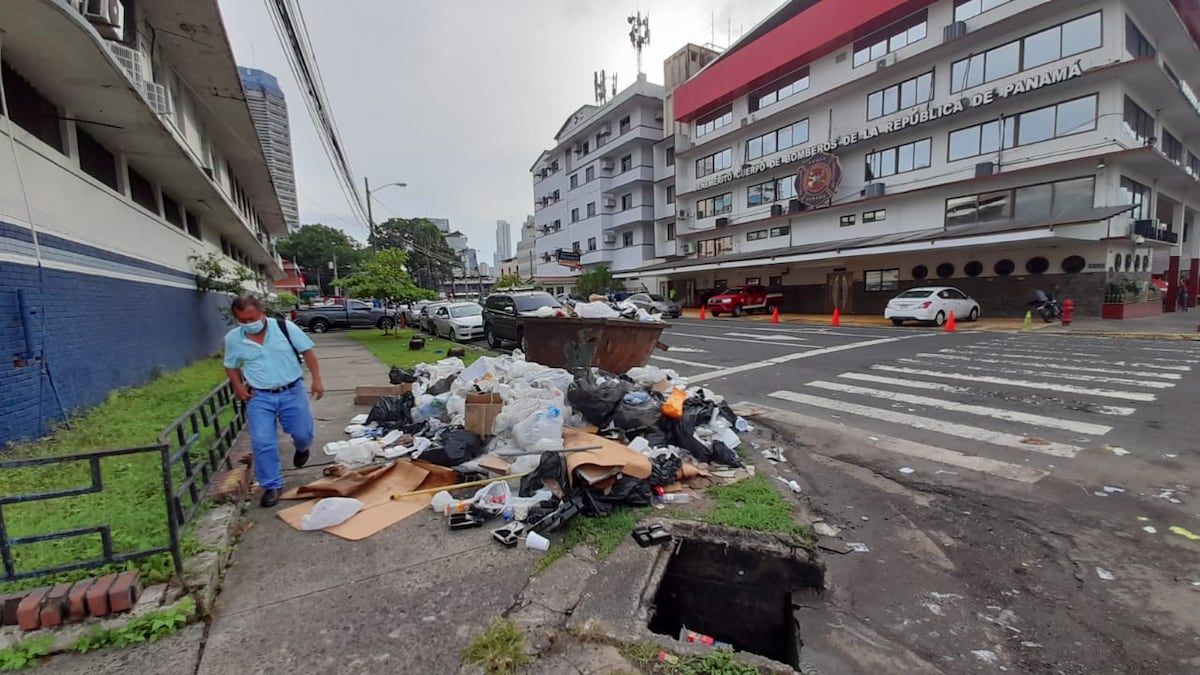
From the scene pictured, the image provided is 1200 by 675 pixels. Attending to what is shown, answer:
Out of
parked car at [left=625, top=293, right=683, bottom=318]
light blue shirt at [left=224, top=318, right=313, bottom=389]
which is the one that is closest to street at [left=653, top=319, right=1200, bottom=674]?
light blue shirt at [left=224, top=318, right=313, bottom=389]

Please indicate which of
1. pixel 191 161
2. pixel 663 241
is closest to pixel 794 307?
pixel 663 241

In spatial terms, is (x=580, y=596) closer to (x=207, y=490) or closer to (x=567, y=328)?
(x=207, y=490)

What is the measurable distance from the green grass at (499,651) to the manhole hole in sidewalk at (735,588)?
103 cm

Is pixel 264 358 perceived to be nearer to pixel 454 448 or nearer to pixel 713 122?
pixel 454 448

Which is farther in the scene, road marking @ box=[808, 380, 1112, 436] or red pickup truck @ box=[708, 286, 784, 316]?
red pickup truck @ box=[708, 286, 784, 316]

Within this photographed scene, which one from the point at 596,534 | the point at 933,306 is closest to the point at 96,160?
the point at 596,534

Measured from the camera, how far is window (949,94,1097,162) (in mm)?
17000

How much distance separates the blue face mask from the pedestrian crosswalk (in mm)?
6011

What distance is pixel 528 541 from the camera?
3189 millimetres

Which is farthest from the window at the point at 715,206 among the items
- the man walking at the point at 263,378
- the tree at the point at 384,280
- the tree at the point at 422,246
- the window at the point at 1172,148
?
the tree at the point at 422,246

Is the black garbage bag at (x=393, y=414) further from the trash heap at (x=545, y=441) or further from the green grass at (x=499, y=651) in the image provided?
the green grass at (x=499, y=651)

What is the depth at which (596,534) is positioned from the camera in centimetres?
331

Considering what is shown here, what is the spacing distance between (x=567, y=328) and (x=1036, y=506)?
16.9 feet

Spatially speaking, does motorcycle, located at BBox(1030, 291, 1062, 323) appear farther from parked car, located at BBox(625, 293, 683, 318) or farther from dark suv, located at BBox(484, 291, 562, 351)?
dark suv, located at BBox(484, 291, 562, 351)
